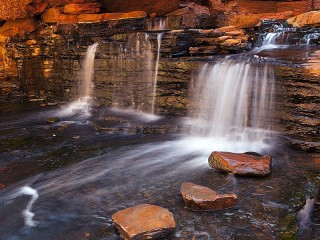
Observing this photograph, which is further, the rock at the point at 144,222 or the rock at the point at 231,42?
the rock at the point at 231,42

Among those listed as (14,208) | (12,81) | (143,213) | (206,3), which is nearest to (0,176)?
(14,208)

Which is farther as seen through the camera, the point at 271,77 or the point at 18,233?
the point at 271,77

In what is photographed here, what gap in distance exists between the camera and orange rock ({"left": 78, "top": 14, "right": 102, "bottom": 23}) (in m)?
13.4

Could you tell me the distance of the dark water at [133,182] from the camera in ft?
12.9

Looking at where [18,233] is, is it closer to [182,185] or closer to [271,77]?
[182,185]

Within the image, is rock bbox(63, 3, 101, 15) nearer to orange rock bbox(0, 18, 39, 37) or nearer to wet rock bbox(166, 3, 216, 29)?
orange rock bbox(0, 18, 39, 37)

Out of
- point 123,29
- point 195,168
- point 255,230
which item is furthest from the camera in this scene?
point 123,29

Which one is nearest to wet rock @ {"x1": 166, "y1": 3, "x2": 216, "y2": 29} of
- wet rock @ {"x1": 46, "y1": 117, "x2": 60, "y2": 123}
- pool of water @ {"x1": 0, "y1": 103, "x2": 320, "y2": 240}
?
pool of water @ {"x1": 0, "y1": 103, "x2": 320, "y2": 240}

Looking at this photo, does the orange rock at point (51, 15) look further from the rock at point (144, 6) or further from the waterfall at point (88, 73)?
the waterfall at point (88, 73)

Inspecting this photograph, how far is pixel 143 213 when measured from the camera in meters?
3.91

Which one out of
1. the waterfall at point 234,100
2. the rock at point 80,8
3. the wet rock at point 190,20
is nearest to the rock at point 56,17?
the rock at point 80,8

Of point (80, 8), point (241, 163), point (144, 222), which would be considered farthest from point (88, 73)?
point (144, 222)

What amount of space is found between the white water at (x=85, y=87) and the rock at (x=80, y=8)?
11.4 feet

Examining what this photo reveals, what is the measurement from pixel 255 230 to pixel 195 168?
2034 mm
